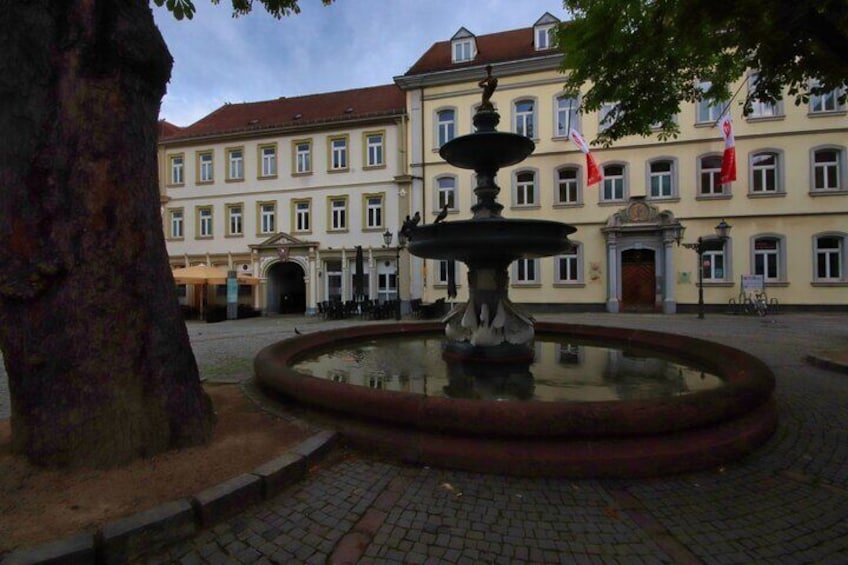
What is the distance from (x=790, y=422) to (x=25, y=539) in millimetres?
5870

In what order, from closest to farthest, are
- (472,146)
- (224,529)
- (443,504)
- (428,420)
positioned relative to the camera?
(224,529) < (443,504) < (428,420) < (472,146)

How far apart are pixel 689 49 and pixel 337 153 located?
1952 centimetres

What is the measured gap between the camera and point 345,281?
22781 mm

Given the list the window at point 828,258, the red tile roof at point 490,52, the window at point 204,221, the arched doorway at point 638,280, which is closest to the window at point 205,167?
the window at point 204,221

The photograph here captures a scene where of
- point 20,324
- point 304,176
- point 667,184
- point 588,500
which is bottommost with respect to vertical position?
point 588,500

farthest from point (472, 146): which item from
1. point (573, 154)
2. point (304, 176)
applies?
point (304, 176)

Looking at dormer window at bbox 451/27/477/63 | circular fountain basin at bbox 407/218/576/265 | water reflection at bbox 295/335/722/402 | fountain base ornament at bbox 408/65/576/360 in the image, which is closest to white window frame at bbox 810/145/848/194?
dormer window at bbox 451/27/477/63

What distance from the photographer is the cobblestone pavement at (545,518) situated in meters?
2.10

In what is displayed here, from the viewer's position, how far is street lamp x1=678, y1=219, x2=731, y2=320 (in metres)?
16.5

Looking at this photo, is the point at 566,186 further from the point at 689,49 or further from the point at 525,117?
the point at 689,49

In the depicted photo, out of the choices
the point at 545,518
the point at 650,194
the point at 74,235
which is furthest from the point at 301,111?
the point at 545,518

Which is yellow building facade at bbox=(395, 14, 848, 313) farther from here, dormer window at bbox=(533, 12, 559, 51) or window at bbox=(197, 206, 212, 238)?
window at bbox=(197, 206, 212, 238)

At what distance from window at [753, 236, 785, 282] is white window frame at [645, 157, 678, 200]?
13.9ft

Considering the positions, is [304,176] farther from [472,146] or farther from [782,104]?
[782,104]
